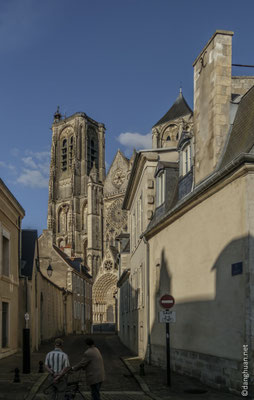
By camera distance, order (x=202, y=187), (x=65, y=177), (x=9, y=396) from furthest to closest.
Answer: (x=65, y=177), (x=202, y=187), (x=9, y=396)

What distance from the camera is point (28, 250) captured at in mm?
22734

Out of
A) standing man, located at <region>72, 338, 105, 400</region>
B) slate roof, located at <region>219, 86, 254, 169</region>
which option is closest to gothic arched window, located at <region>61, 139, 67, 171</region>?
slate roof, located at <region>219, 86, 254, 169</region>

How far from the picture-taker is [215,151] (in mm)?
12227

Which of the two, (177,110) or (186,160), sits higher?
(177,110)

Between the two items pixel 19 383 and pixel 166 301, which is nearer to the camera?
pixel 166 301

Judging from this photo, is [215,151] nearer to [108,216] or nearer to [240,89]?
[240,89]

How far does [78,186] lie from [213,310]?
7365cm

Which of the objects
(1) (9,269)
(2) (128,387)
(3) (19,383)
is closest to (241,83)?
(2) (128,387)

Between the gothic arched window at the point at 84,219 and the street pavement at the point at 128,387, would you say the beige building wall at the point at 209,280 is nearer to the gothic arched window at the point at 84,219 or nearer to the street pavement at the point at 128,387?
the street pavement at the point at 128,387

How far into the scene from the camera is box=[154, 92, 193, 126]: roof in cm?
7225

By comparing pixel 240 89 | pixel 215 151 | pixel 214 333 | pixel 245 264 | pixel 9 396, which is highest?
pixel 240 89

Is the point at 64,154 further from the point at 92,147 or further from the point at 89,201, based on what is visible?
the point at 89,201

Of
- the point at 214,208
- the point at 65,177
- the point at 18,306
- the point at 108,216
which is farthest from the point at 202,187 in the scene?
the point at 65,177

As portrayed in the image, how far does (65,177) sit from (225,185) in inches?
3056
